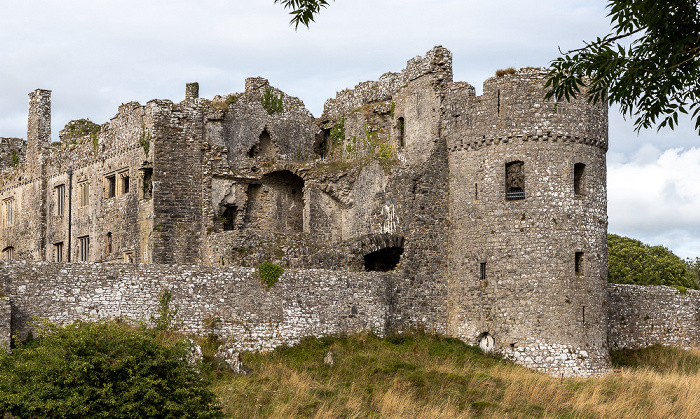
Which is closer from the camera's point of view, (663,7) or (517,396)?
(663,7)

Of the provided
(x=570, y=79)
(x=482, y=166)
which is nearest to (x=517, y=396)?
(x=482, y=166)

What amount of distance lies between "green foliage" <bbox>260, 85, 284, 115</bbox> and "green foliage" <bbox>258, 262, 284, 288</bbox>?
1266 centimetres

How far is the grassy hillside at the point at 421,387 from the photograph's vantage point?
25125 millimetres

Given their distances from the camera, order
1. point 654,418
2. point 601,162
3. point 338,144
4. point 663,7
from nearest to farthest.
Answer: point 663,7 → point 654,418 → point 601,162 → point 338,144

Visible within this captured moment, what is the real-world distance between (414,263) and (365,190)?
15.6ft

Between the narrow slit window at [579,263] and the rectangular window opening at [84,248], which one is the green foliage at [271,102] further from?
the narrow slit window at [579,263]

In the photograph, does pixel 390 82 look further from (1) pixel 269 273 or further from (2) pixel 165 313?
(2) pixel 165 313

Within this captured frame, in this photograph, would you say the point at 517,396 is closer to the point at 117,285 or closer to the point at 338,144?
the point at 117,285

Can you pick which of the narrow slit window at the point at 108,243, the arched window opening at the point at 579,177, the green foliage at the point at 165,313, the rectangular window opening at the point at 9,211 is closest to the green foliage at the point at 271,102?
the narrow slit window at the point at 108,243

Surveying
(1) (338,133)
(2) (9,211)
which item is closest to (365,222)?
(1) (338,133)

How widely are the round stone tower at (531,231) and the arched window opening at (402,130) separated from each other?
3.39 metres

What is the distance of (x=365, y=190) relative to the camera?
3800 cm

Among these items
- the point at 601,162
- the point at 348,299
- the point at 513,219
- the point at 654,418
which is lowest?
the point at 654,418

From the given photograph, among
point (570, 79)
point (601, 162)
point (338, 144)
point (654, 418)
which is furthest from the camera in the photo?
point (338, 144)
